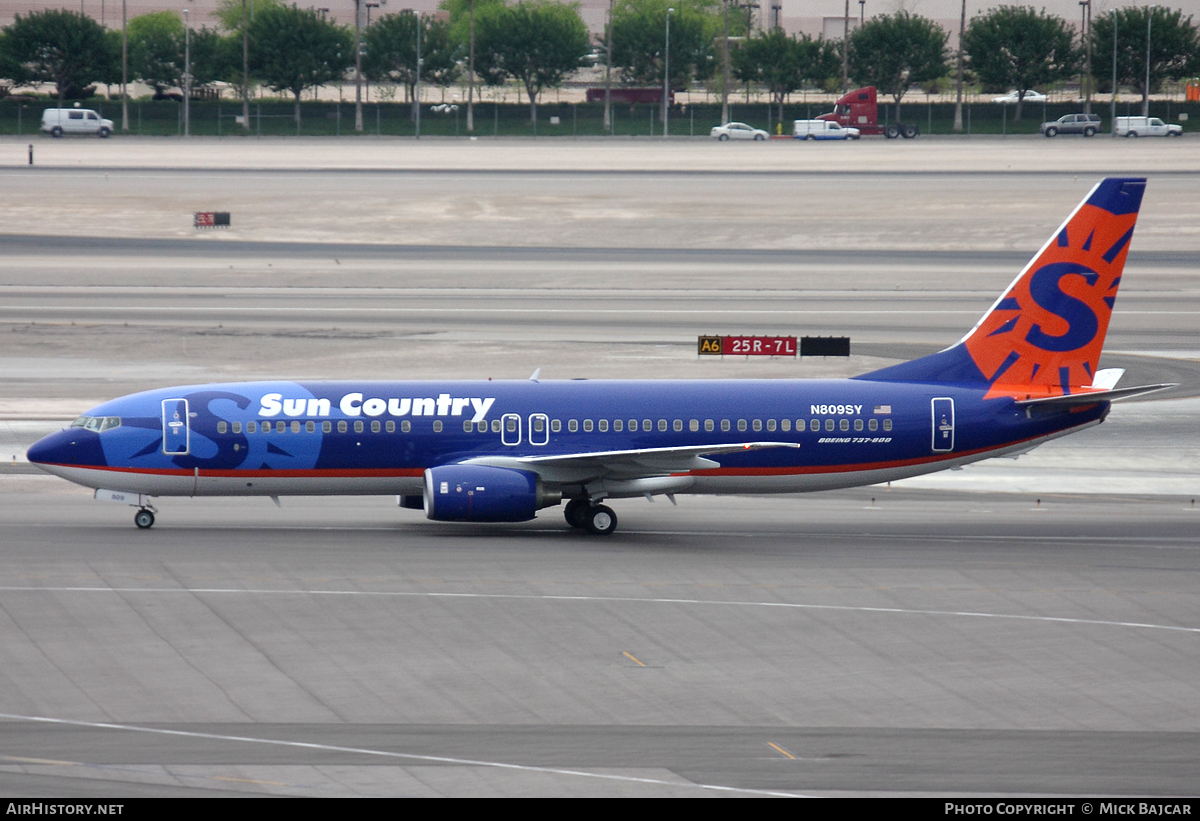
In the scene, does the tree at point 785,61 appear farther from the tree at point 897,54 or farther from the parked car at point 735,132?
the parked car at point 735,132

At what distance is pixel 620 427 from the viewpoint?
36688 millimetres

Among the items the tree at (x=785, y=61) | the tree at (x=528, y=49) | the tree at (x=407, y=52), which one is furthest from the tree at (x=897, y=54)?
the tree at (x=407, y=52)

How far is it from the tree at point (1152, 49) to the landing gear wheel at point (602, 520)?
147 metres

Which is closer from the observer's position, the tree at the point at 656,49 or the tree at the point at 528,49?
the tree at the point at 528,49

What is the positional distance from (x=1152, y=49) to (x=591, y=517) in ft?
494

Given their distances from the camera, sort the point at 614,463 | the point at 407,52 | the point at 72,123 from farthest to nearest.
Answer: the point at 407,52 < the point at 72,123 < the point at 614,463

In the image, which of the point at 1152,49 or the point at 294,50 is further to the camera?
the point at 294,50

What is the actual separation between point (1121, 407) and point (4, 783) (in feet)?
145

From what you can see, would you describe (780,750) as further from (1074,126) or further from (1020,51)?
(1020,51)

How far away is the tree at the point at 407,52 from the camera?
181 m

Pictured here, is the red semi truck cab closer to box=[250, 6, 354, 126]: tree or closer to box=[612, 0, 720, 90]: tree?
box=[612, 0, 720, 90]: tree

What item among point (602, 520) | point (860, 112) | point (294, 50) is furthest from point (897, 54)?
point (602, 520)

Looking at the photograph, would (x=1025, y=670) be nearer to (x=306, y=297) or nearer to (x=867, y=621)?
(x=867, y=621)

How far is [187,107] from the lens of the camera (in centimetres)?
15138
